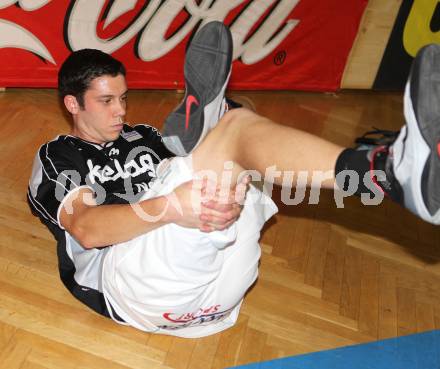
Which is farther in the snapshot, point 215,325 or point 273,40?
point 273,40

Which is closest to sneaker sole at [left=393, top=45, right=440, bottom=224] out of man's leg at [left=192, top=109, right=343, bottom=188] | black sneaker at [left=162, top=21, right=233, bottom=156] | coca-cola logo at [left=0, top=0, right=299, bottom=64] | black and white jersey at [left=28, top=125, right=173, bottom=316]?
man's leg at [left=192, top=109, right=343, bottom=188]

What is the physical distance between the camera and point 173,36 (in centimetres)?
389

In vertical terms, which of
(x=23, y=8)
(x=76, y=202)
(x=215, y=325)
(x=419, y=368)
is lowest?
(x=419, y=368)

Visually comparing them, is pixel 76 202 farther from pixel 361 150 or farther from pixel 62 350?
pixel 361 150

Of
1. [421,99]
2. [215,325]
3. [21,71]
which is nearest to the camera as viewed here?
[421,99]

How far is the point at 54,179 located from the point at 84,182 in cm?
12

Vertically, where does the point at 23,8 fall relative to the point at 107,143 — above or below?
above

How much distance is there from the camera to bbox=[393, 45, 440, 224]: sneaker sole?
1.48m

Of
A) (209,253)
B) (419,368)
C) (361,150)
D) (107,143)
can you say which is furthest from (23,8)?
(419,368)

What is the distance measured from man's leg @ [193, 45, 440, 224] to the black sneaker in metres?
0.08

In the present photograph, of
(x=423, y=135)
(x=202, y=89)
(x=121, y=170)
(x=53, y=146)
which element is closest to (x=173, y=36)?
(x=121, y=170)

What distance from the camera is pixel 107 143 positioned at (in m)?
2.52

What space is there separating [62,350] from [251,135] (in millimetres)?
1205

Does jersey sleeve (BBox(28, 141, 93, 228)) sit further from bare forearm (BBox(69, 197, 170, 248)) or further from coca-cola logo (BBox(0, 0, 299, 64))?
coca-cola logo (BBox(0, 0, 299, 64))
